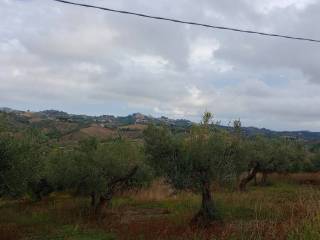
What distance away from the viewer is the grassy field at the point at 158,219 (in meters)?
11.1

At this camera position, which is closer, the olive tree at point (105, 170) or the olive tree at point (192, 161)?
the olive tree at point (192, 161)

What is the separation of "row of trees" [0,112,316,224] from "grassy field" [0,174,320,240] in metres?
1.87

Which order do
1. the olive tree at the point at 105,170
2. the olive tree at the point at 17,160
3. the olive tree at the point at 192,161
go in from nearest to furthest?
1. the olive tree at the point at 17,160
2. the olive tree at the point at 192,161
3. the olive tree at the point at 105,170

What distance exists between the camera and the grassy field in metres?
11.1

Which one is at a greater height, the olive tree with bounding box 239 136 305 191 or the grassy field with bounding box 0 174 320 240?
the olive tree with bounding box 239 136 305 191

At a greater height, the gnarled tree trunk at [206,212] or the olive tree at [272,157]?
the olive tree at [272,157]

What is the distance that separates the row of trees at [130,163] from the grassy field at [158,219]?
1.87m

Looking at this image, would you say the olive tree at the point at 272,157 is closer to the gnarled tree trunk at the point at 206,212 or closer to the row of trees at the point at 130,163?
the row of trees at the point at 130,163

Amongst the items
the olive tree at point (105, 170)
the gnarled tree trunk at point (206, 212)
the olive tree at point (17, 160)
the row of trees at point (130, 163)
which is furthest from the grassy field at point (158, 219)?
the olive tree at point (17, 160)

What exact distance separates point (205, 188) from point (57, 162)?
1527 cm

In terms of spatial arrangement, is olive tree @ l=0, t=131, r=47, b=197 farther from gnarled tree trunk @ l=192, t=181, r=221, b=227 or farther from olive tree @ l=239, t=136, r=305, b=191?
olive tree @ l=239, t=136, r=305, b=191

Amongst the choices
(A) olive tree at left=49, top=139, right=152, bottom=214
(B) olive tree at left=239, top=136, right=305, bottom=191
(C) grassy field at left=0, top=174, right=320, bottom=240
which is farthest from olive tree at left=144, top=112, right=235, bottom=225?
(B) olive tree at left=239, top=136, right=305, bottom=191

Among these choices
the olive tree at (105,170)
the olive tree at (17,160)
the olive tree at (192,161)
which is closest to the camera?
the olive tree at (17,160)

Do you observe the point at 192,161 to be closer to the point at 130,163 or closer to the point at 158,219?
the point at 158,219
